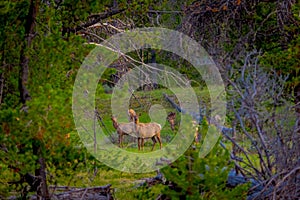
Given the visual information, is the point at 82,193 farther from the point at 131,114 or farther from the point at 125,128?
the point at 125,128

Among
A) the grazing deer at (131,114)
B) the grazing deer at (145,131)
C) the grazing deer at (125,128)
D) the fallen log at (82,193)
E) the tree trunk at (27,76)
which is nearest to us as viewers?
the tree trunk at (27,76)

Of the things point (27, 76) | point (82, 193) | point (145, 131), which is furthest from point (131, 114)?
point (27, 76)

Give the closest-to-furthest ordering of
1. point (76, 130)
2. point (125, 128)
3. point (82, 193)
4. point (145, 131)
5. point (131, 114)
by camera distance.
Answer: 1. point (76, 130)
2. point (82, 193)
3. point (131, 114)
4. point (145, 131)
5. point (125, 128)

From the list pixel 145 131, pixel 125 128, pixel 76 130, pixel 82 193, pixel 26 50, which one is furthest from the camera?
pixel 125 128

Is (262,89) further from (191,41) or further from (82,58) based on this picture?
(191,41)

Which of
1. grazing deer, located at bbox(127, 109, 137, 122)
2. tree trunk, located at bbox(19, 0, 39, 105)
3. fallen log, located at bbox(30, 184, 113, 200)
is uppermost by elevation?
tree trunk, located at bbox(19, 0, 39, 105)

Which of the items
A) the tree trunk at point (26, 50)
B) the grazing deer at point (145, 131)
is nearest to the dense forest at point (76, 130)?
the tree trunk at point (26, 50)

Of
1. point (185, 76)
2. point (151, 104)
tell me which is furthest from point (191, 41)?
point (151, 104)

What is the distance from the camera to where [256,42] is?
36.1 feet

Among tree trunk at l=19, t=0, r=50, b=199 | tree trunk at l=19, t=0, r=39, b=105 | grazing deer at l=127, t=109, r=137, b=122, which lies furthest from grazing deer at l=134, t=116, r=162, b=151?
tree trunk at l=19, t=0, r=39, b=105

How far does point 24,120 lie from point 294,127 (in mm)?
3030

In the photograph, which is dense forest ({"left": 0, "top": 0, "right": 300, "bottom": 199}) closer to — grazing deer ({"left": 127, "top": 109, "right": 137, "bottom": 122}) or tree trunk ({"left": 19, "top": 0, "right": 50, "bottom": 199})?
tree trunk ({"left": 19, "top": 0, "right": 50, "bottom": 199})

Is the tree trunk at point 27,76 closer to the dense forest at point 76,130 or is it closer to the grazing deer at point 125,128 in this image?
the dense forest at point 76,130

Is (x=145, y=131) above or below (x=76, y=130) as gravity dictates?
below
